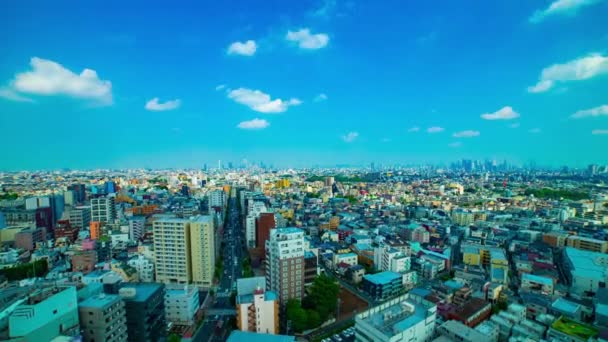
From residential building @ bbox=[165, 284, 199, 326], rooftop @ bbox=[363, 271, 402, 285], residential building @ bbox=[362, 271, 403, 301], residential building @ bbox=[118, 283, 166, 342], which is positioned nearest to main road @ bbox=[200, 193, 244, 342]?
residential building @ bbox=[165, 284, 199, 326]

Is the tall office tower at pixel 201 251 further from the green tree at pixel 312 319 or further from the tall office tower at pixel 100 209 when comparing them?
the tall office tower at pixel 100 209

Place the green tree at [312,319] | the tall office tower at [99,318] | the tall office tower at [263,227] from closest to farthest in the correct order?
the tall office tower at [99,318] < the green tree at [312,319] < the tall office tower at [263,227]

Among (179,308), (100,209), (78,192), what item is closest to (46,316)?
(179,308)

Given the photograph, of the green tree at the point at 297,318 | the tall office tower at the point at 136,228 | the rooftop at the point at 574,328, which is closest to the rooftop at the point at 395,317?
the green tree at the point at 297,318

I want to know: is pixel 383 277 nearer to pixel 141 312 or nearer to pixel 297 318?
pixel 297 318

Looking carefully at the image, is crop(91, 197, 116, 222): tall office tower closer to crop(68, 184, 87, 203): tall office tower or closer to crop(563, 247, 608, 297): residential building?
crop(68, 184, 87, 203): tall office tower

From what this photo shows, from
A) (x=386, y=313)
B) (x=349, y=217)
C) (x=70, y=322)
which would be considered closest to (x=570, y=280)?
(x=386, y=313)
